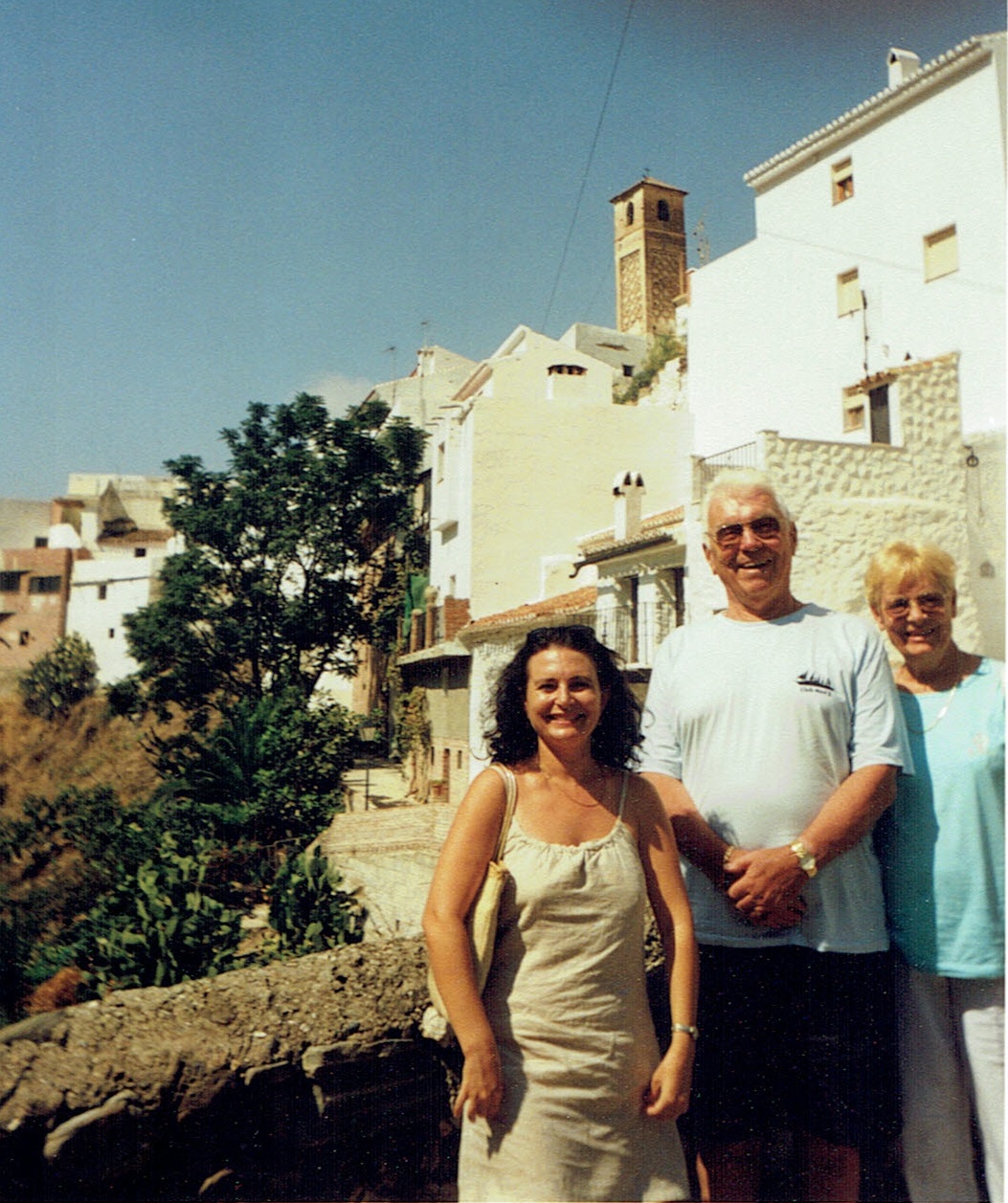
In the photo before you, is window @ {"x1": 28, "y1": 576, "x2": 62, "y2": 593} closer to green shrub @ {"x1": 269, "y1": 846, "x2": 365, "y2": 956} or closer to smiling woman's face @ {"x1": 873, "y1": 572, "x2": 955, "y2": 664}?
green shrub @ {"x1": 269, "y1": 846, "x2": 365, "y2": 956}

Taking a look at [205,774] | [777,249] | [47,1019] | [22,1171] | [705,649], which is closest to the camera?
[22,1171]

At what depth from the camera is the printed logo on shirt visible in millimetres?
1761

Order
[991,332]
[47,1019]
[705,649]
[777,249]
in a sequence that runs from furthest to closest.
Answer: [777,249], [991,332], [705,649], [47,1019]

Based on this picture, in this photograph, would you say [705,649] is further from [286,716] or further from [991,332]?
[286,716]

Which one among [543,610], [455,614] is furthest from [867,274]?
[455,614]

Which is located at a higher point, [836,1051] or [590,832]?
[590,832]

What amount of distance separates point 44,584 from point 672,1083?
990cm

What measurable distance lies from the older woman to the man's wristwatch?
240 millimetres

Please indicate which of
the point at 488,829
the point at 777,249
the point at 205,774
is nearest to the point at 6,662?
the point at 205,774

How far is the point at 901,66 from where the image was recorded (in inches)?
151

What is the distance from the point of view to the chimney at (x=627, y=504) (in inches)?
368

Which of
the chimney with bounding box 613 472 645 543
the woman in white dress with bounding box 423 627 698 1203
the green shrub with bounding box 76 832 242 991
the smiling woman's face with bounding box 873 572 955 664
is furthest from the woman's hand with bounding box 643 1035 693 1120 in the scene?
the chimney with bounding box 613 472 645 543

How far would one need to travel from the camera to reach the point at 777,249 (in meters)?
9.08

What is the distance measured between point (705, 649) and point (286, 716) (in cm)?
1020
